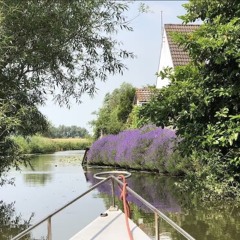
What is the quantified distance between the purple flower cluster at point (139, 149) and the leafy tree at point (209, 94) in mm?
8530

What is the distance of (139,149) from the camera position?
22953 mm

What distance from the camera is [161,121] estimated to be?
357 inches

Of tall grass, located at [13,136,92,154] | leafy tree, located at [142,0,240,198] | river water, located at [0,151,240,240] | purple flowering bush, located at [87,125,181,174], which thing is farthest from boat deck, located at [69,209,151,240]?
tall grass, located at [13,136,92,154]

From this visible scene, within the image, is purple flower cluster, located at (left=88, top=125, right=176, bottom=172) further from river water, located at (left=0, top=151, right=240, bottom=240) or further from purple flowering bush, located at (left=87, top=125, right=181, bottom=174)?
river water, located at (left=0, top=151, right=240, bottom=240)

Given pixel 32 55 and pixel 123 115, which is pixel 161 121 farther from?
pixel 123 115

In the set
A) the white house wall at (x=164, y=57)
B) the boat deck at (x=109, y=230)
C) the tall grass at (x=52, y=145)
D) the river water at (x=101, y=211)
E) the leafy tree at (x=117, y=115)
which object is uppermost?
the white house wall at (x=164, y=57)

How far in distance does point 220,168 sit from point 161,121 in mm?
1591

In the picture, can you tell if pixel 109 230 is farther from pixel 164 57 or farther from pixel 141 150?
pixel 164 57

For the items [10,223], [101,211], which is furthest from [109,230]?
[101,211]

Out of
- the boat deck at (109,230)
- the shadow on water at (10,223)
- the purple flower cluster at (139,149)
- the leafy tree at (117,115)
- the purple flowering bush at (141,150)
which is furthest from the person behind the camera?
the leafy tree at (117,115)

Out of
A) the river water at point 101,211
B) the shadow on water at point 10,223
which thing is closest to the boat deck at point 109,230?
the river water at point 101,211

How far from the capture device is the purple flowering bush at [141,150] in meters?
20.0

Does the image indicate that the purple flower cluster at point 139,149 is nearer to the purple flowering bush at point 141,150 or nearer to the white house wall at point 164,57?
the purple flowering bush at point 141,150

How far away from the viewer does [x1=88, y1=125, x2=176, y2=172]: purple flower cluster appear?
67.2 feet
